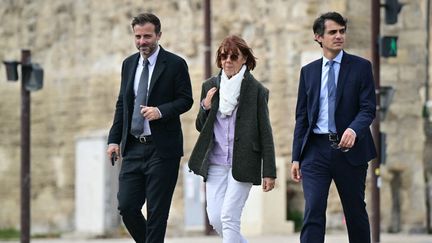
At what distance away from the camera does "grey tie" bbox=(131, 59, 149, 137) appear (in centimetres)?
1246

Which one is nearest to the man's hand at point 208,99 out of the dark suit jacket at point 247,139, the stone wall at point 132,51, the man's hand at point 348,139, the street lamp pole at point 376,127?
the dark suit jacket at point 247,139

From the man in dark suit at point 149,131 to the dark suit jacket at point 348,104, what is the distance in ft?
3.70

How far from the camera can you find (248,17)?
1051 inches

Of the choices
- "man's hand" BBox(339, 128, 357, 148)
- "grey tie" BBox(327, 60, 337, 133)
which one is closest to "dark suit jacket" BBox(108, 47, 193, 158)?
"grey tie" BBox(327, 60, 337, 133)

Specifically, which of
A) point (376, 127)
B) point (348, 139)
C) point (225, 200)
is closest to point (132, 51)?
point (376, 127)

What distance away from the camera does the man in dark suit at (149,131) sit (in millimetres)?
12445

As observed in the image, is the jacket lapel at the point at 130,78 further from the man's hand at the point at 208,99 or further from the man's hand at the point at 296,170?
the man's hand at the point at 296,170

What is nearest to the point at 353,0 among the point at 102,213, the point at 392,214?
the point at 392,214

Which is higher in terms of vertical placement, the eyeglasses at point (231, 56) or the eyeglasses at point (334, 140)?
the eyeglasses at point (231, 56)

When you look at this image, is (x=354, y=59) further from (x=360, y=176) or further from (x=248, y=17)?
(x=248, y=17)

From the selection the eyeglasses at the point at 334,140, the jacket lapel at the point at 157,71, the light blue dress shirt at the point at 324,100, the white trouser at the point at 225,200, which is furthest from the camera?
the jacket lapel at the point at 157,71

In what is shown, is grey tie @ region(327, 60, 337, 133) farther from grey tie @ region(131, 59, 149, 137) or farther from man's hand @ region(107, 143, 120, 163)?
man's hand @ region(107, 143, 120, 163)

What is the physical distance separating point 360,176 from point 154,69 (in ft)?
6.28

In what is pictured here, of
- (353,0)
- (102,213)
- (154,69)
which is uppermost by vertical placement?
(353,0)
